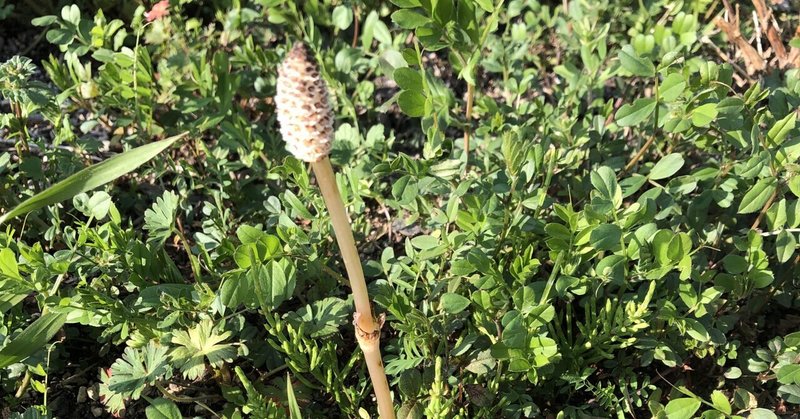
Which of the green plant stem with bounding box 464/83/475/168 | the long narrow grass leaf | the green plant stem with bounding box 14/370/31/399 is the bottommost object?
the green plant stem with bounding box 14/370/31/399

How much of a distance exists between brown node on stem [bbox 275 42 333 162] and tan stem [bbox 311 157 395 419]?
77 mm

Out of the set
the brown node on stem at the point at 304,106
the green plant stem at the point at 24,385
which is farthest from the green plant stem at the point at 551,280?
the green plant stem at the point at 24,385

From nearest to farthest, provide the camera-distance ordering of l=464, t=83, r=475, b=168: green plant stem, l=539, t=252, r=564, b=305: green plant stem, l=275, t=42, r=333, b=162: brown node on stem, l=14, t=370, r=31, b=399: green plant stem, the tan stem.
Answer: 1. l=275, t=42, r=333, b=162: brown node on stem
2. the tan stem
3. l=539, t=252, r=564, b=305: green plant stem
4. l=14, t=370, r=31, b=399: green plant stem
5. l=464, t=83, r=475, b=168: green plant stem

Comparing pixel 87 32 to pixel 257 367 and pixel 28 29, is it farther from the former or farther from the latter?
pixel 257 367

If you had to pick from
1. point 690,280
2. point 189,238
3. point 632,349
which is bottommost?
point 632,349

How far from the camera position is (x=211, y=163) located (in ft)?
8.20

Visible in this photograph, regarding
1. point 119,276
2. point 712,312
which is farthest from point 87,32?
point 712,312

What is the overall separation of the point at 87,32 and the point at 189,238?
821 millimetres

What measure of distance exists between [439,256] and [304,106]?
115 centimetres

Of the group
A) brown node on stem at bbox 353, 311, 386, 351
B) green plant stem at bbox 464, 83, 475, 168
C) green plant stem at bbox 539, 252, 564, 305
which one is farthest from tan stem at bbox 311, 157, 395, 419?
green plant stem at bbox 464, 83, 475, 168

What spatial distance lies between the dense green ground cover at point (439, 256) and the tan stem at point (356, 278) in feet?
0.50

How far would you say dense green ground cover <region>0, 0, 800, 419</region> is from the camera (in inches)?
74.0

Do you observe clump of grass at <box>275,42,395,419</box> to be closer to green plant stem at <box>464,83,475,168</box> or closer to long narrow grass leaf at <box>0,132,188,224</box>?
long narrow grass leaf at <box>0,132,188,224</box>

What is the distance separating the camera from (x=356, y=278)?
A: 1.43 metres
